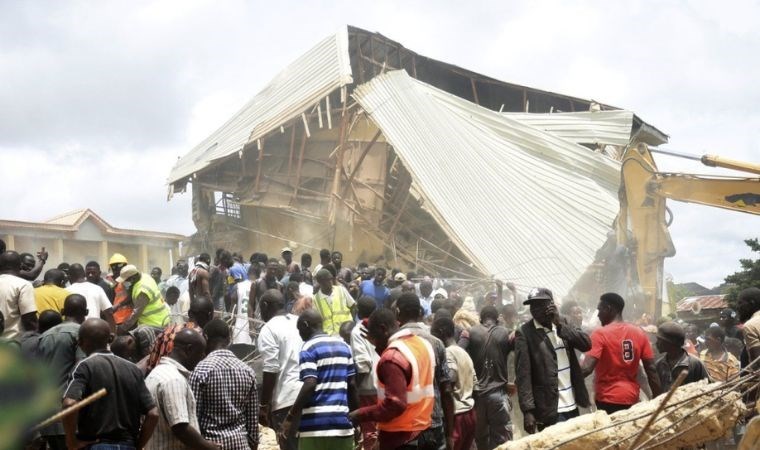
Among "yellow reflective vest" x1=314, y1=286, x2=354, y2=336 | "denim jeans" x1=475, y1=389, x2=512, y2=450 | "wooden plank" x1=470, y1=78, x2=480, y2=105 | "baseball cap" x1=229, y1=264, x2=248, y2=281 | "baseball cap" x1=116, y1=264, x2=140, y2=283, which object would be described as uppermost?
"wooden plank" x1=470, y1=78, x2=480, y2=105

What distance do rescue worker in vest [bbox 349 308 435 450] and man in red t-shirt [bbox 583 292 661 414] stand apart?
1926 millimetres

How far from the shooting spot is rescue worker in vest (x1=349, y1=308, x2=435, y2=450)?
250 inches

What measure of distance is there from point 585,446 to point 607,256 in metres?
10.7

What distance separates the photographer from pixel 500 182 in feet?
69.0

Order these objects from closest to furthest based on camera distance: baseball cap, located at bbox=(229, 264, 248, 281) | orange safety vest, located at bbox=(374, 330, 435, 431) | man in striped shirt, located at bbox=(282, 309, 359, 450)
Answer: orange safety vest, located at bbox=(374, 330, 435, 431) → man in striped shirt, located at bbox=(282, 309, 359, 450) → baseball cap, located at bbox=(229, 264, 248, 281)

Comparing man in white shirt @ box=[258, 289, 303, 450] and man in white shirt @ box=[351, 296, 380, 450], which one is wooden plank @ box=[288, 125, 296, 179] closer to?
man in white shirt @ box=[351, 296, 380, 450]

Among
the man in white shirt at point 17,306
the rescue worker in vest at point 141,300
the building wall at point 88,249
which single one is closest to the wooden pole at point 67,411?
the man in white shirt at point 17,306

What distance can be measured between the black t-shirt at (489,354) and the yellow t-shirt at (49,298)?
12.2 ft

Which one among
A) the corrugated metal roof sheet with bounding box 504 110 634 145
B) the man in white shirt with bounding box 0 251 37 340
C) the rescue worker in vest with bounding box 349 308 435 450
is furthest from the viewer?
the corrugated metal roof sheet with bounding box 504 110 634 145

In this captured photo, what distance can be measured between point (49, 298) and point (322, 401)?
9.72ft

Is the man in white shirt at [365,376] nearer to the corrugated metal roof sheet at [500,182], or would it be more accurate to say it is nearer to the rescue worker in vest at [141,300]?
the rescue worker in vest at [141,300]

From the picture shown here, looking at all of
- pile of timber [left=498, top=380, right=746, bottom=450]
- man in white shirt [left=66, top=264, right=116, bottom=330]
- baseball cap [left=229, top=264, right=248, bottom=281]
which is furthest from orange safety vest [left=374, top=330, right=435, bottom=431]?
baseball cap [left=229, top=264, right=248, bottom=281]

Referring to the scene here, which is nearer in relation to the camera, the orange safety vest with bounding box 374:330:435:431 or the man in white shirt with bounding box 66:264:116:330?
the orange safety vest with bounding box 374:330:435:431

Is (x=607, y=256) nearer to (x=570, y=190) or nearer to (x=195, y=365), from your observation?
(x=570, y=190)
